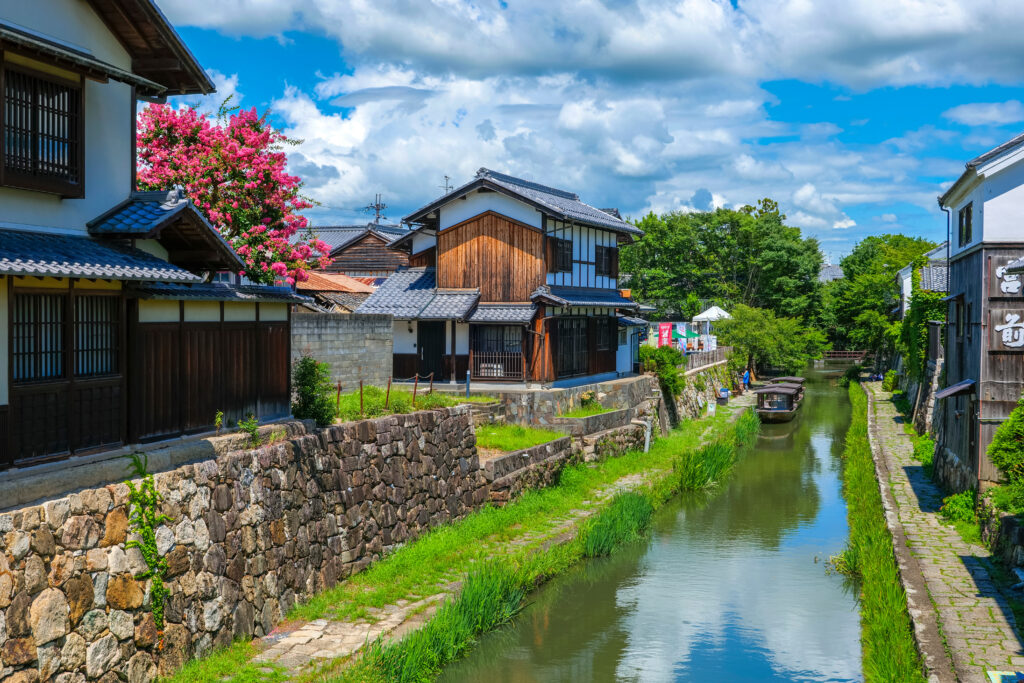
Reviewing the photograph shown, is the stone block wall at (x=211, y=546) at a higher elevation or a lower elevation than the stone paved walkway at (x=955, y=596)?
higher

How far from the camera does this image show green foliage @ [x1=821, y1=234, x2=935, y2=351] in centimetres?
6281

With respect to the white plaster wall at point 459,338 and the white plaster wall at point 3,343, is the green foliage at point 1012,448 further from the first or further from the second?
the white plaster wall at point 459,338

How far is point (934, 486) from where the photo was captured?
2303 centimetres

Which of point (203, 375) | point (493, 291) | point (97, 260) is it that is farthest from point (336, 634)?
→ point (493, 291)

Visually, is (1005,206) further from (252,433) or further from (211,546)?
(211,546)

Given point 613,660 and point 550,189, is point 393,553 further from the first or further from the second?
point 550,189

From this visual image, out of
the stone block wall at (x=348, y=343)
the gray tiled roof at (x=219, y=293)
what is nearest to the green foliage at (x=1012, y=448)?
the gray tiled roof at (x=219, y=293)

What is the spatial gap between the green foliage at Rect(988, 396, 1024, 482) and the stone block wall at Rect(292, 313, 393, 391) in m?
15.4

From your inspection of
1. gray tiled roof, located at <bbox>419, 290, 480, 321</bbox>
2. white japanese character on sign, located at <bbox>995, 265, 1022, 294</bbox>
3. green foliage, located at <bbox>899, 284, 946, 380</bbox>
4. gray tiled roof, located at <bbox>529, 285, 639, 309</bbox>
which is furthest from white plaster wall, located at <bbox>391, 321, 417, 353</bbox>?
green foliage, located at <bbox>899, 284, 946, 380</bbox>

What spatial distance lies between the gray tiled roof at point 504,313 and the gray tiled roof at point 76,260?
52.9 feet

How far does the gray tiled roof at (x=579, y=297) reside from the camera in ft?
92.4

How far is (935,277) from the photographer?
3525 centimetres

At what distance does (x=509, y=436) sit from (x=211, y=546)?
1313 centimetres

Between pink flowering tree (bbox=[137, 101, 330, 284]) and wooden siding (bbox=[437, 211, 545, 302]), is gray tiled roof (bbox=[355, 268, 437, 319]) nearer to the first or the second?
wooden siding (bbox=[437, 211, 545, 302])
